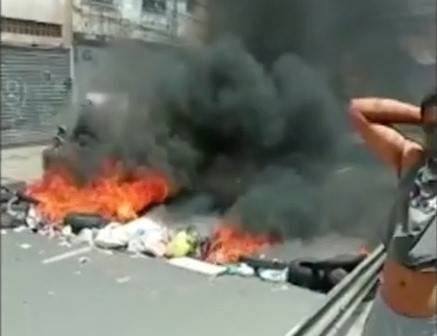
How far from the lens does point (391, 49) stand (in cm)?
362

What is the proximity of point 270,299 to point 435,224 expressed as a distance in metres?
1.29

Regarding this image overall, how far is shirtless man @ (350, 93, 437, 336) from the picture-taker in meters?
0.89

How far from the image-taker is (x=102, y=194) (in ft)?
5.86

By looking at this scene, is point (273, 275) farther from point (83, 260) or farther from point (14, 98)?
point (14, 98)

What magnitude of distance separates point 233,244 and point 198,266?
1.39 ft

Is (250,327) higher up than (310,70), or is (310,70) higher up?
(310,70)

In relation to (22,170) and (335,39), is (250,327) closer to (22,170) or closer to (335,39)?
(22,170)

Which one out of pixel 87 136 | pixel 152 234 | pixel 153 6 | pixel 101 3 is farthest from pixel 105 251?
pixel 101 3

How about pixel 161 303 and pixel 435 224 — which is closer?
pixel 435 224

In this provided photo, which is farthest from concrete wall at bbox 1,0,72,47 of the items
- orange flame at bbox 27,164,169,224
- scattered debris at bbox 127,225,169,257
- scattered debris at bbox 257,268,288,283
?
scattered debris at bbox 257,268,288,283

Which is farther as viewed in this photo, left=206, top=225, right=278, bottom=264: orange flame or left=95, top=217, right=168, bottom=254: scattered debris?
left=206, top=225, right=278, bottom=264: orange flame

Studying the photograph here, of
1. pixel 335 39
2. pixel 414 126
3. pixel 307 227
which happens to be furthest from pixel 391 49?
pixel 414 126

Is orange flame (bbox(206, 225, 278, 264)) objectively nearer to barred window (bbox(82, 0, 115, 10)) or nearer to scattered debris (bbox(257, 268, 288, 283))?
scattered debris (bbox(257, 268, 288, 283))

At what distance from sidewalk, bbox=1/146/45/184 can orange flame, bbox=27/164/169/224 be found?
10 cm
